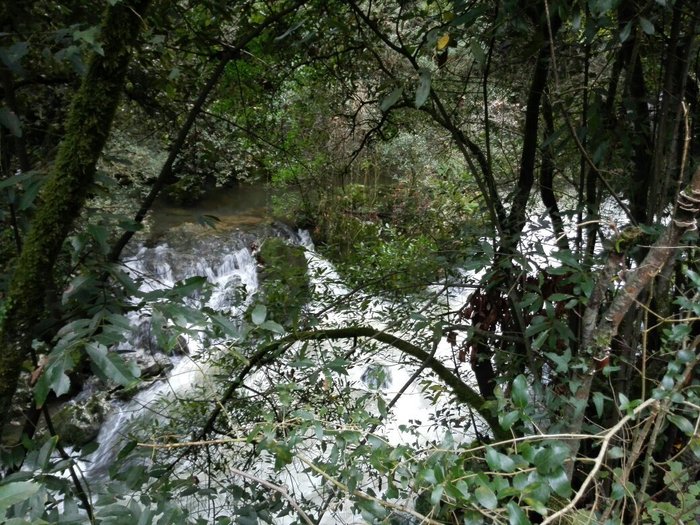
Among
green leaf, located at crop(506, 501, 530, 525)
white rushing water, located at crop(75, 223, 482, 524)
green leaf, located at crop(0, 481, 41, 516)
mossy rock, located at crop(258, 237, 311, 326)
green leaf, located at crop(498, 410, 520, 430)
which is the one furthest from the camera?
white rushing water, located at crop(75, 223, 482, 524)

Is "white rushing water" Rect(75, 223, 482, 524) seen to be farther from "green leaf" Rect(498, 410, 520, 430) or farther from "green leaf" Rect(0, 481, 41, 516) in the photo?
"green leaf" Rect(498, 410, 520, 430)

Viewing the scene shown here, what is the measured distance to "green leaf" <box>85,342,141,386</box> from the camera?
104 cm

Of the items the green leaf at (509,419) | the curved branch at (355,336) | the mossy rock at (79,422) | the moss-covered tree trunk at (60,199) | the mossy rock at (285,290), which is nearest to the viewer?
the green leaf at (509,419)

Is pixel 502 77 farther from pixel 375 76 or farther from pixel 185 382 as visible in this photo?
pixel 185 382

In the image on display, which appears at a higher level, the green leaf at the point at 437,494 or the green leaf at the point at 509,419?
the green leaf at the point at 509,419

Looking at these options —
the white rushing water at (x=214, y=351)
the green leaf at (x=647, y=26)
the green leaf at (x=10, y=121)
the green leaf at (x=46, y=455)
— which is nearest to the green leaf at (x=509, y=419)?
the white rushing water at (x=214, y=351)

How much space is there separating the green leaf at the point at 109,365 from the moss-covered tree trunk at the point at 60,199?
0.89ft

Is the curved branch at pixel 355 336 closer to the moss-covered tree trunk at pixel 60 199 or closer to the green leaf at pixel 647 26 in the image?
the moss-covered tree trunk at pixel 60 199

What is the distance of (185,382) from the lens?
5.73 metres

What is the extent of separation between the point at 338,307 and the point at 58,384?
5.84 ft

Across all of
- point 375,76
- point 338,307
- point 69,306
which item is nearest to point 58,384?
point 69,306

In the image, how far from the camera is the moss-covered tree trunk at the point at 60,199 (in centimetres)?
119

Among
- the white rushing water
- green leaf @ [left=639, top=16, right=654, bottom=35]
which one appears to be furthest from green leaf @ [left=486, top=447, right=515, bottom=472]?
green leaf @ [left=639, top=16, right=654, bottom=35]

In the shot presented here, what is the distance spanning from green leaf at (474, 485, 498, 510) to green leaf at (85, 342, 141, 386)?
687 millimetres
